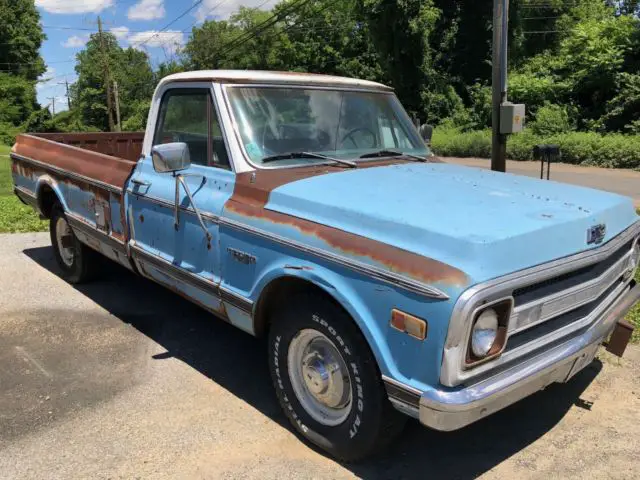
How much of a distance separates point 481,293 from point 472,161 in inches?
850

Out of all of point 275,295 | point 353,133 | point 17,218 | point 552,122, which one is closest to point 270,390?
point 275,295

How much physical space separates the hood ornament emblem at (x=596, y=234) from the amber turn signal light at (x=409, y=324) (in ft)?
3.50

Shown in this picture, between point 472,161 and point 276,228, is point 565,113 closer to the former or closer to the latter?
point 472,161

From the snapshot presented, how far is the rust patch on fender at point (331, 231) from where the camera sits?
2.43m

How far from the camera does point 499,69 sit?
359 inches

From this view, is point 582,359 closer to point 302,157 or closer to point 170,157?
point 302,157

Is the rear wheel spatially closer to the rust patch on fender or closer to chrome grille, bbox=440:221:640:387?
the rust patch on fender

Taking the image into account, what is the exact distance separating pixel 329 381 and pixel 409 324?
0.75 metres

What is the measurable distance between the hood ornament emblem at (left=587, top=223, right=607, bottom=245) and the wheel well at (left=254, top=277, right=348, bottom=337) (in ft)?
4.24

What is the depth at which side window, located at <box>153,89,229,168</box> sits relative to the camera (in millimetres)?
3789

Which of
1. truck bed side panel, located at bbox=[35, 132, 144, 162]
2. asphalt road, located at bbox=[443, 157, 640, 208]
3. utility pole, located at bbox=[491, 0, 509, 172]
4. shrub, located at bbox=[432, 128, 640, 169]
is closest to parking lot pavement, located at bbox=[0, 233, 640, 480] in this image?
truck bed side panel, located at bbox=[35, 132, 144, 162]

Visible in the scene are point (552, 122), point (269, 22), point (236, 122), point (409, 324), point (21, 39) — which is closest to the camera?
point (409, 324)

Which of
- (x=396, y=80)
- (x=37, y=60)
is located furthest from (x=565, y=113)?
(x=37, y=60)

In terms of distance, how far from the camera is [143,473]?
3.02 metres
